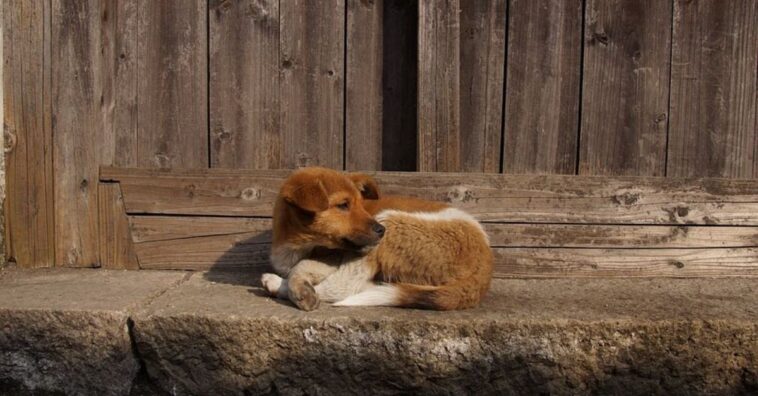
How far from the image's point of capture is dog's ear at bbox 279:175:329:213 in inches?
119

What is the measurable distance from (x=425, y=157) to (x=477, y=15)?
2.88 feet

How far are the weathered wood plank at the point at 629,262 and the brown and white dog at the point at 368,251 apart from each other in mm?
585

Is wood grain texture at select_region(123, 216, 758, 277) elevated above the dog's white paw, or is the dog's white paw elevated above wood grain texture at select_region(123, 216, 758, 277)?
wood grain texture at select_region(123, 216, 758, 277)

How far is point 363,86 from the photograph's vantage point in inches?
148

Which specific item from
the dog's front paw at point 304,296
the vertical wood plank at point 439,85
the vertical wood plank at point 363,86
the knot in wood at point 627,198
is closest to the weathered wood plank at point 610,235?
the knot in wood at point 627,198

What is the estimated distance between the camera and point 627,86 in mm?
3717

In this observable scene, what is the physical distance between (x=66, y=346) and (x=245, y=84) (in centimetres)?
172

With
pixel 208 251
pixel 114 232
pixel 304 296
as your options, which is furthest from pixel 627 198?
pixel 114 232

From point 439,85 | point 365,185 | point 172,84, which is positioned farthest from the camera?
point 172,84

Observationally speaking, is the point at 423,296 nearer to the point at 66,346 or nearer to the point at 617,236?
the point at 617,236

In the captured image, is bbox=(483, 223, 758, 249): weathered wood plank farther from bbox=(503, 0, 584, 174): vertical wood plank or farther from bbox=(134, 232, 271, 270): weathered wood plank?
bbox=(134, 232, 271, 270): weathered wood plank

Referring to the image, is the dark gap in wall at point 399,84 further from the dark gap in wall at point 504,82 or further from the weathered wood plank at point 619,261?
the weathered wood plank at point 619,261

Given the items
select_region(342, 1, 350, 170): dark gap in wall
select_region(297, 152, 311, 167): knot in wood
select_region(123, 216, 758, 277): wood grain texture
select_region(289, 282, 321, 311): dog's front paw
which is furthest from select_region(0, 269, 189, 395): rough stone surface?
select_region(342, 1, 350, 170): dark gap in wall

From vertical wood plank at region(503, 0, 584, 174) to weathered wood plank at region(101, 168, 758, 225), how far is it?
0.15m
